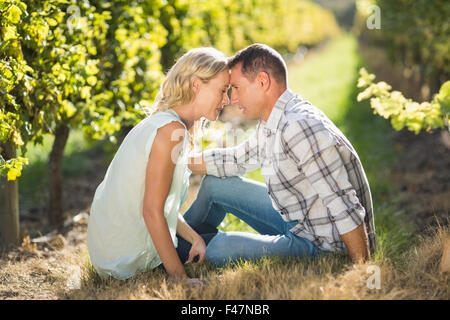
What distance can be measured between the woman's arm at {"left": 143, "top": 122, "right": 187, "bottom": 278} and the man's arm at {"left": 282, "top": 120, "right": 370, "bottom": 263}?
601 millimetres

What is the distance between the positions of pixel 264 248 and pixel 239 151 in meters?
0.65

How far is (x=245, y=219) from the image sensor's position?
3.15 metres

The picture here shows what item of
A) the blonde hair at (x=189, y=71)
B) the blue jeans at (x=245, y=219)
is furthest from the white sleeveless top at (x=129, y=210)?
the blue jeans at (x=245, y=219)

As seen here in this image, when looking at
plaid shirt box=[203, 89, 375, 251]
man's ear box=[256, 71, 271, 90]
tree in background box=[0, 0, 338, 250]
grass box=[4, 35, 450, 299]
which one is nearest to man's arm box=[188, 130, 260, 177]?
plaid shirt box=[203, 89, 375, 251]

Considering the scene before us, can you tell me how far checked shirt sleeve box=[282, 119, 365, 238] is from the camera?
2457mm

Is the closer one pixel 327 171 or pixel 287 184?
pixel 327 171

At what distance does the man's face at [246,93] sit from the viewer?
274 centimetres

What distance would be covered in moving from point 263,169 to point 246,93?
436 millimetres

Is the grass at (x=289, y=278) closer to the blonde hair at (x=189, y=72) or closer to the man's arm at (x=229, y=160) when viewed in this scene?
the man's arm at (x=229, y=160)

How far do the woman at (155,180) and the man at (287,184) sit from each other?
18 centimetres

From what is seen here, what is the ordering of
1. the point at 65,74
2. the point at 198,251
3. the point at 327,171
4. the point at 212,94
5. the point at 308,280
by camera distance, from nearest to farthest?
the point at 308,280
the point at 327,171
the point at 212,94
the point at 198,251
the point at 65,74

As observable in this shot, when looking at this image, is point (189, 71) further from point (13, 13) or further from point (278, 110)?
point (13, 13)

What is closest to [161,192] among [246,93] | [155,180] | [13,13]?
[155,180]

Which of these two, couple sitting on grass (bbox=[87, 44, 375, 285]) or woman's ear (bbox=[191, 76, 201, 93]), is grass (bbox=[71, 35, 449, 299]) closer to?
couple sitting on grass (bbox=[87, 44, 375, 285])
